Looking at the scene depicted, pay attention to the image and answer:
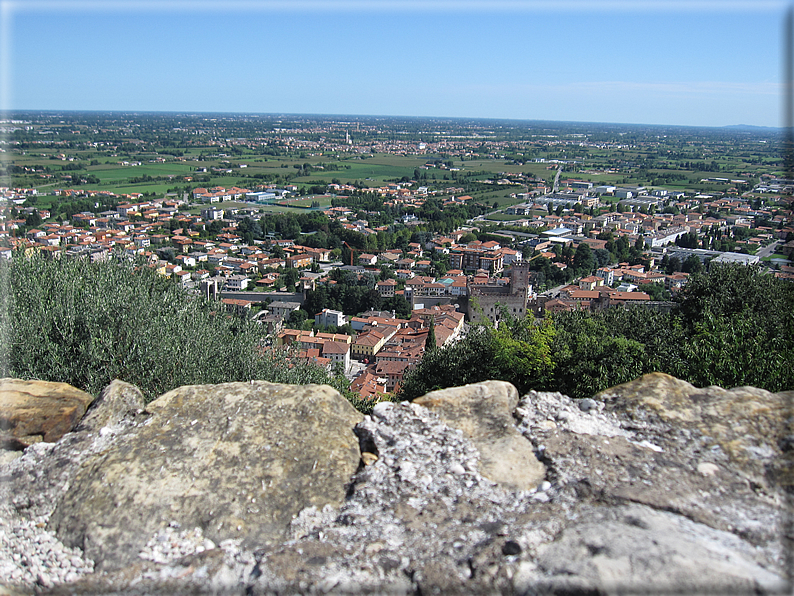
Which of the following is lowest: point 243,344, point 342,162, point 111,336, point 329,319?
point 329,319

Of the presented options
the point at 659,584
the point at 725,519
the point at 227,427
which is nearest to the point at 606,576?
the point at 659,584

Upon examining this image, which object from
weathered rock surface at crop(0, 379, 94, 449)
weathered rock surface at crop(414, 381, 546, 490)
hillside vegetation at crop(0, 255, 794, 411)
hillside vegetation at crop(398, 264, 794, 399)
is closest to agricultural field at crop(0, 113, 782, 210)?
hillside vegetation at crop(398, 264, 794, 399)

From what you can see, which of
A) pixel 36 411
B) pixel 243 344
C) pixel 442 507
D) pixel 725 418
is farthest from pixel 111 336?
pixel 725 418

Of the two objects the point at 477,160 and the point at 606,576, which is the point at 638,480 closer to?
the point at 606,576

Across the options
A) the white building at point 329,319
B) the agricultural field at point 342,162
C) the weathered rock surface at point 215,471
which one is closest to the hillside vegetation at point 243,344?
the weathered rock surface at point 215,471

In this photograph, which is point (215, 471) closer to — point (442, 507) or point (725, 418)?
point (442, 507)
